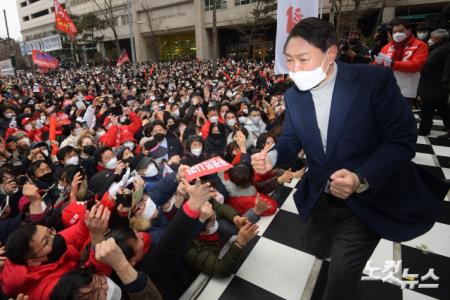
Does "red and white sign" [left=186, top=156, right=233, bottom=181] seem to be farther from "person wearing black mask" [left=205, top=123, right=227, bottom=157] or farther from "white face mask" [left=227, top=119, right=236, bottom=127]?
"white face mask" [left=227, top=119, right=236, bottom=127]

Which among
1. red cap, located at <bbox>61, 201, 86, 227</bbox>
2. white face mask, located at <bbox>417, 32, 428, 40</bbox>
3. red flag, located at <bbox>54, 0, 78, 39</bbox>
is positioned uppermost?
red flag, located at <bbox>54, 0, 78, 39</bbox>

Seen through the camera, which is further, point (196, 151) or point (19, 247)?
point (196, 151)

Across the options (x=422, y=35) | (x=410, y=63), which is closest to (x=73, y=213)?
(x=410, y=63)

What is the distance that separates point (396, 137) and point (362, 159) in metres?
0.19

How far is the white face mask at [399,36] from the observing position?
11.4 ft

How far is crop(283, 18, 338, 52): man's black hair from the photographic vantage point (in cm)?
135

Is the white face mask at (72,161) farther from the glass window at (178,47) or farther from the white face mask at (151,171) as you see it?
the glass window at (178,47)

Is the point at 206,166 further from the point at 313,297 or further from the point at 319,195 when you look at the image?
the point at 313,297

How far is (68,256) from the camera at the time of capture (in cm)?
200

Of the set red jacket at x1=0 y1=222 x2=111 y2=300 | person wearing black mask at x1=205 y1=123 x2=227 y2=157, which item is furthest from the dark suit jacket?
person wearing black mask at x1=205 y1=123 x2=227 y2=157

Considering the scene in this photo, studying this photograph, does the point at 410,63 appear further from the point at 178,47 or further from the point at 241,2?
the point at 178,47

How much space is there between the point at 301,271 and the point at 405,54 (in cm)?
319

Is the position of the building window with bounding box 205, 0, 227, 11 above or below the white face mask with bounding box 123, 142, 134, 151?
above

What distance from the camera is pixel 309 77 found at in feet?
4.63
